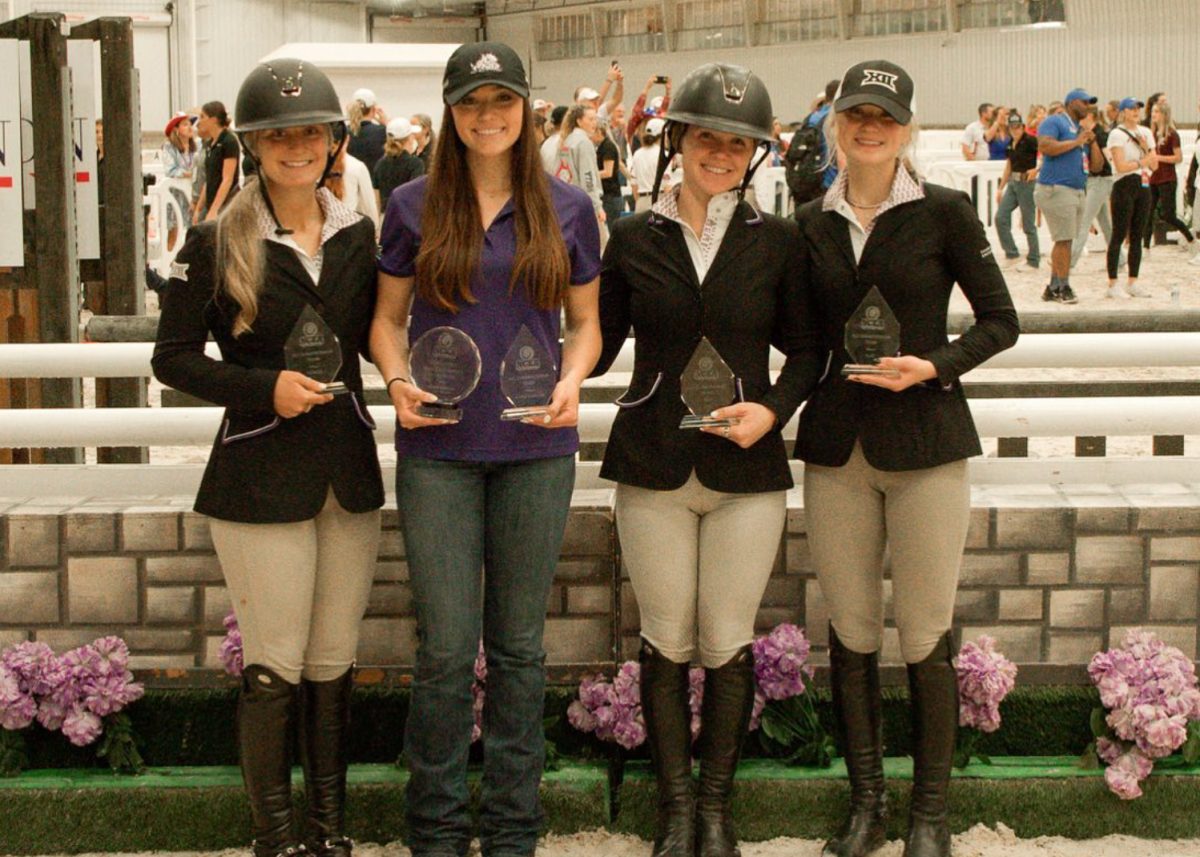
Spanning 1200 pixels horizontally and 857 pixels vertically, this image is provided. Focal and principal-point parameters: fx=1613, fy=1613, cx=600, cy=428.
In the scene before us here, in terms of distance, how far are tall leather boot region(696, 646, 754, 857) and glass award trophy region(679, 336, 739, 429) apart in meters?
0.47

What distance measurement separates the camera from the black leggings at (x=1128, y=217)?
37.4 ft

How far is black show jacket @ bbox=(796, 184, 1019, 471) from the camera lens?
118 inches

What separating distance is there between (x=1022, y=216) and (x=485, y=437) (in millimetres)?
11279

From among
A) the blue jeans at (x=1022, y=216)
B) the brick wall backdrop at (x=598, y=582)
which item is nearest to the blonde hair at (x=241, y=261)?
the brick wall backdrop at (x=598, y=582)

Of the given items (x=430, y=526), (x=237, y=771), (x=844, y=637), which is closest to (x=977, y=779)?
(x=844, y=637)

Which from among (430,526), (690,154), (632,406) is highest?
(690,154)

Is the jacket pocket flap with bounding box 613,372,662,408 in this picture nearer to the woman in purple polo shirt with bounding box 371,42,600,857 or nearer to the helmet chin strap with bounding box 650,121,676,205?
the woman in purple polo shirt with bounding box 371,42,600,857

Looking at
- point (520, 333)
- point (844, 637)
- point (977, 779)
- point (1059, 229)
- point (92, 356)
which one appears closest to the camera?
point (520, 333)

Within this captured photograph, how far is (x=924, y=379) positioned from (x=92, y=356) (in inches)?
74.9

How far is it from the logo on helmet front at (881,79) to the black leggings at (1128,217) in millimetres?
8956

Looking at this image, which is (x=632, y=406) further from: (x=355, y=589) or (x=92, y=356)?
(x=92, y=356)

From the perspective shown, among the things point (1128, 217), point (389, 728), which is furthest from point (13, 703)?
point (1128, 217)

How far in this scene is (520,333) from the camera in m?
2.90

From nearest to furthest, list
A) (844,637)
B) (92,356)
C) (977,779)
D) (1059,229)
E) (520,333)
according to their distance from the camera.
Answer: (520,333) → (844,637) → (977,779) → (92,356) → (1059,229)
